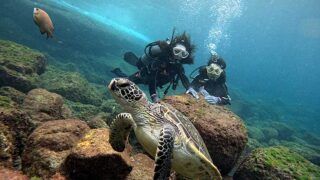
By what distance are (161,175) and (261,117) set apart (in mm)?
25221

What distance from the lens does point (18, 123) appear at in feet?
13.2

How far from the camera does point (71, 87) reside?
1016 centimetres

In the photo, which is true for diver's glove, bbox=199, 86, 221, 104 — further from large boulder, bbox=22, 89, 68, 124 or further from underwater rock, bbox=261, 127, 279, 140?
underwater rock, bbox=261, 127, 279, 140

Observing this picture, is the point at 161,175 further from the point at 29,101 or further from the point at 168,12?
the point at 168,12

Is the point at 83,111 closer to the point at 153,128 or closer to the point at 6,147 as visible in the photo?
the point at 6,147

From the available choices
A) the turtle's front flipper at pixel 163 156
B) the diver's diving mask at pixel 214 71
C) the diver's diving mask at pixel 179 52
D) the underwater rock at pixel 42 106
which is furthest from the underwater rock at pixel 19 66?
the turtle's front flipper at pixel 163 156

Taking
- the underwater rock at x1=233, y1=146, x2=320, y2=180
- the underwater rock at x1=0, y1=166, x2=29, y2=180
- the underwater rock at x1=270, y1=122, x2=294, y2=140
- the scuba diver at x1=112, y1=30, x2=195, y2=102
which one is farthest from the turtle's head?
the underwater rock at x1=270, y1=122, x2=294, y2=140

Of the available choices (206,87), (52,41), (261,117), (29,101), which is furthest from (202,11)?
(29,101)

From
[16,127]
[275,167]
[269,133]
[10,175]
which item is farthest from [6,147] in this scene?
[269,133]

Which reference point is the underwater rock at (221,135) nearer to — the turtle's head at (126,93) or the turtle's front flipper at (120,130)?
the turtle's front flipper at (120,130)

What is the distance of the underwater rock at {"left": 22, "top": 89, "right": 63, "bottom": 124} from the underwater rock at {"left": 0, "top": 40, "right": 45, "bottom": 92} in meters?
2.33

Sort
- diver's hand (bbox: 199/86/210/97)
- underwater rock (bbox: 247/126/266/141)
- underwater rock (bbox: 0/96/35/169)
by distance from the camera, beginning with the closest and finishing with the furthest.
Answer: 1. underwater rock (bbox: 0/96/35/169)
2. diver's hand (bbox: 199/86/210/97)
3. underwater rock (bbox: 247/126/266/141)

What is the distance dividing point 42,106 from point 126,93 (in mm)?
3389

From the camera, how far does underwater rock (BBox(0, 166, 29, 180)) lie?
10.6 feet
